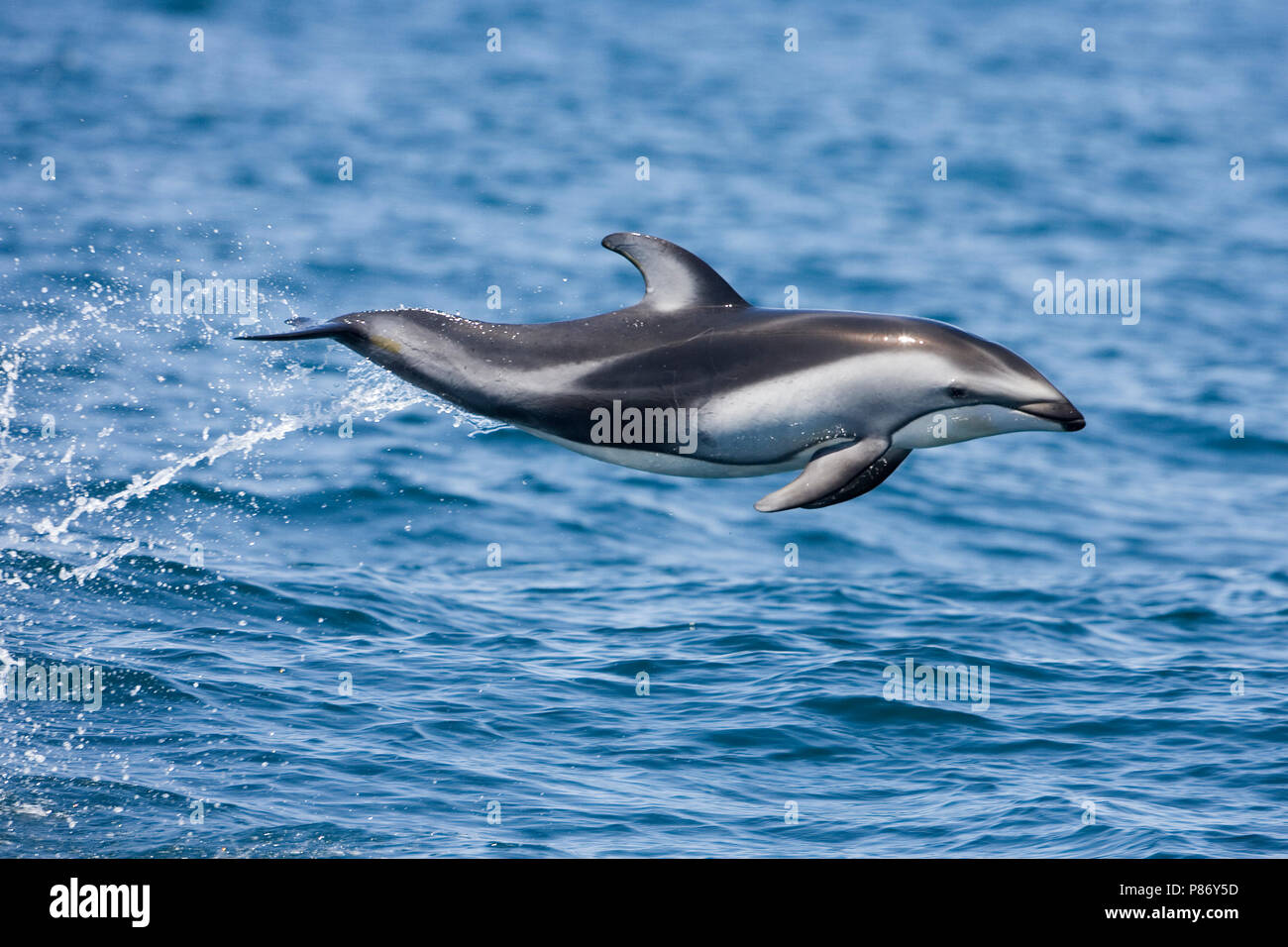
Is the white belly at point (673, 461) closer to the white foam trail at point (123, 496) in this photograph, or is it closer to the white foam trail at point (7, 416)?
the white foam trail at point (123, 496)

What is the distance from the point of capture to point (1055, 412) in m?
7.63

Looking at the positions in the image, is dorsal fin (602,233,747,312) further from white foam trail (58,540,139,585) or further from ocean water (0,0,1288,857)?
white foam trail (58,540,139,585)

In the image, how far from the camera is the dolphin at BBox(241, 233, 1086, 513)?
7449 millimetres

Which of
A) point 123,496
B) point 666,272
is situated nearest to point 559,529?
point 123,496

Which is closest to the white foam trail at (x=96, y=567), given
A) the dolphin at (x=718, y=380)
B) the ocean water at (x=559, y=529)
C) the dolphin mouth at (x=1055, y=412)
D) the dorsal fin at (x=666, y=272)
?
the ocean water at (x=559, y=529)

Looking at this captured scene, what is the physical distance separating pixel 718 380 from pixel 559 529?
10.2 metres

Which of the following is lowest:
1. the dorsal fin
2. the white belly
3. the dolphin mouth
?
the white belly

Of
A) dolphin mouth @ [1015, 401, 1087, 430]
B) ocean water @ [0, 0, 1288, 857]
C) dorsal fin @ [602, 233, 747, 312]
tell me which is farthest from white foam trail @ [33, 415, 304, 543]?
dolphin mouth @ [1015, 401, 1087, 430]

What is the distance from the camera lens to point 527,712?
1325cm

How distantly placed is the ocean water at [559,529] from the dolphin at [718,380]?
1.79 ft

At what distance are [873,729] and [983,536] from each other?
6030 mm

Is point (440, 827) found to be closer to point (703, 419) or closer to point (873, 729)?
point (873, 729)

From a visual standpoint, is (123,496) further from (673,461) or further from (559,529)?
(673,461)

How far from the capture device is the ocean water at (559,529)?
467 inches
